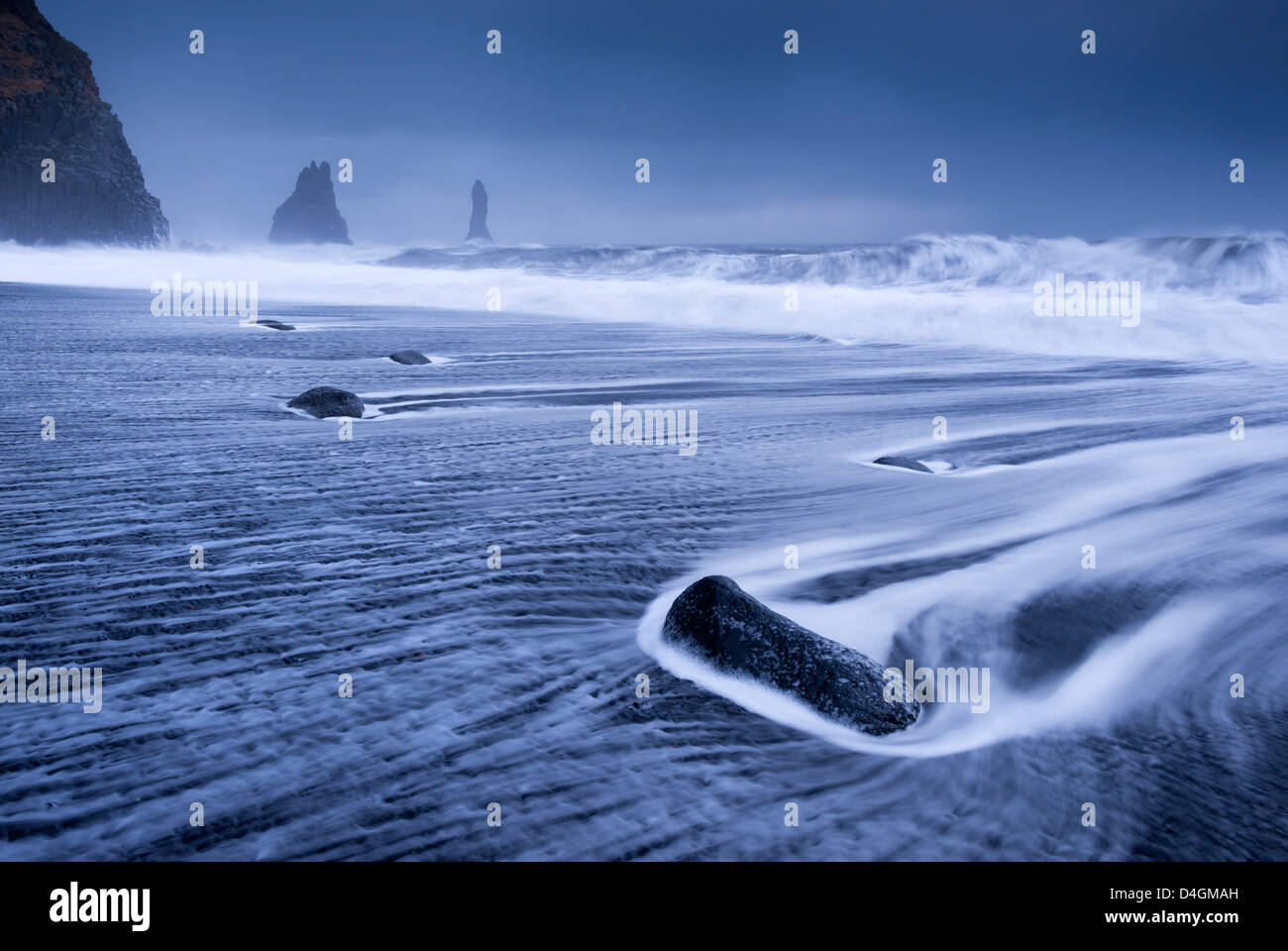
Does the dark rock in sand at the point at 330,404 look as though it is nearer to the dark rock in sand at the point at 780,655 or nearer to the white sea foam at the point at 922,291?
the dark rock in sand at the point at 780,655

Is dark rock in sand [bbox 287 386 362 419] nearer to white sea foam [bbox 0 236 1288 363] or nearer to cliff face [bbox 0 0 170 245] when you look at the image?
white sea foam [bbox 0 236 1288 363]

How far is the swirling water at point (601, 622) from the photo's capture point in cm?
329

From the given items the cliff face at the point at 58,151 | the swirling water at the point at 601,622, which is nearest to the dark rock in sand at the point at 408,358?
the swirling water at the point at 601,622

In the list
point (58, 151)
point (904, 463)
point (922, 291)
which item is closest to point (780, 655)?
point (904, 463)

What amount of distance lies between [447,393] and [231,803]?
30.5 ft

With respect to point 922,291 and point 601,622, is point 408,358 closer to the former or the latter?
point 601,622

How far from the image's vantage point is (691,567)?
5703 millimetres

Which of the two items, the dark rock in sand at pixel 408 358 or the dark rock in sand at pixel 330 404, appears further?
the dark rock in sand at pixel 408 358

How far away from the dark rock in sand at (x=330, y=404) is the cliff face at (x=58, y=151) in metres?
94.4

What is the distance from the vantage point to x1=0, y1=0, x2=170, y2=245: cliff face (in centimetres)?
8750

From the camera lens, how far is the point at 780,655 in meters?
4.21
